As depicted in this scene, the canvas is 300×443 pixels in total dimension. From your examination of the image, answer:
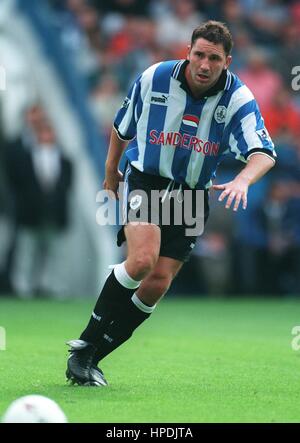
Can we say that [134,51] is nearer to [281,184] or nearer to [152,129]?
[281,184]

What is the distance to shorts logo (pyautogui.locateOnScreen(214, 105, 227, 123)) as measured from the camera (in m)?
6.97

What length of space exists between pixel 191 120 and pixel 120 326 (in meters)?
1.33

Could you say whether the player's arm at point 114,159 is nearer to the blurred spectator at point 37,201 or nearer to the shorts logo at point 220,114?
the shorts logo at point 220,114

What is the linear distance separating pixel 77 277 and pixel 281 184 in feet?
9.13

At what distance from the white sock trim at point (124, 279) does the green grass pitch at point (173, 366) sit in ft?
2.04

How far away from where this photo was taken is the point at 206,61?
22.2 feet

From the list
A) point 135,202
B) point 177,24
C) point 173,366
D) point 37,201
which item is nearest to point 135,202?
point 135,202

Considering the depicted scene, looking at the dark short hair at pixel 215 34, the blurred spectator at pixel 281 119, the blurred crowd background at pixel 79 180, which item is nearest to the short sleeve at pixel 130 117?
the dark short hair at pixel 215 34

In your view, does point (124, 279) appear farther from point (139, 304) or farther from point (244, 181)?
point (244, 181)

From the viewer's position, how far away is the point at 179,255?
23.1ft

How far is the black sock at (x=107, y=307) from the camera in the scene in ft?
22.7

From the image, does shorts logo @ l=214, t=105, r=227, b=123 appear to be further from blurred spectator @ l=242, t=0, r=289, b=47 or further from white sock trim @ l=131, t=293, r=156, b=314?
blurred spectator @ l=242, t=0, r=289, b=47

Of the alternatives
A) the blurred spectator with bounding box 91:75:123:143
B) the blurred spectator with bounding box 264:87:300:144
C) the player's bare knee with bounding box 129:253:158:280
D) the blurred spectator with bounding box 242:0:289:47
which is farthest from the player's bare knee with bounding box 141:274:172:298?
the blurred spectator with bounding box 242:0:289:47
